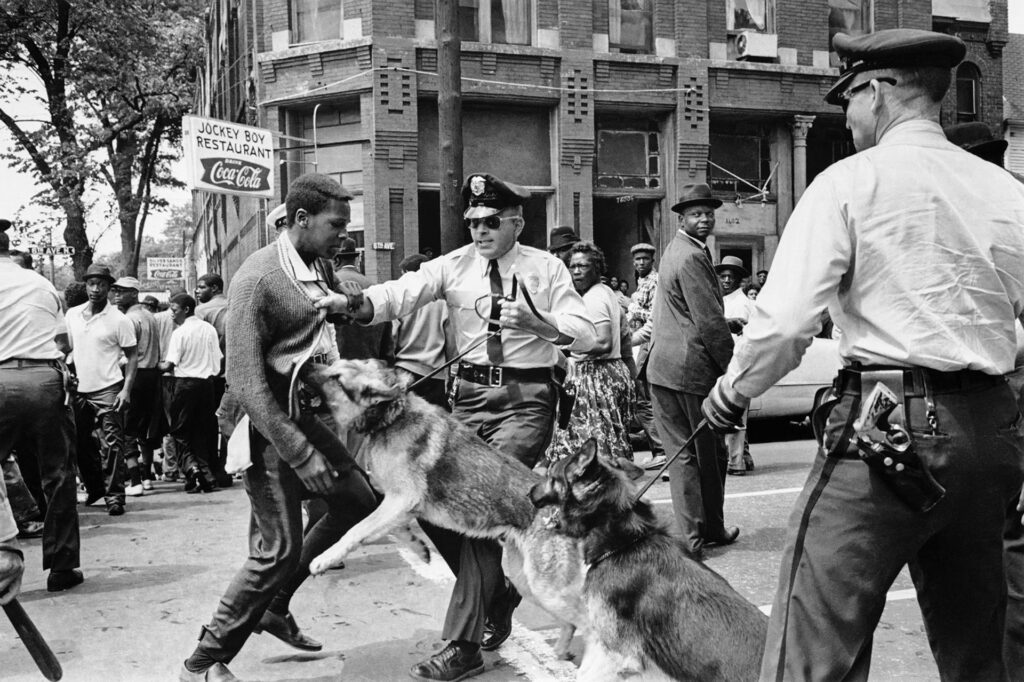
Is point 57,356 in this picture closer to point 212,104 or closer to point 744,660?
point 744,660

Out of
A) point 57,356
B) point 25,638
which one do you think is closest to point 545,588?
point 25,638

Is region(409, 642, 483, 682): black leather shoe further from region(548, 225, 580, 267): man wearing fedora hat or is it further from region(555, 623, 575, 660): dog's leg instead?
region(548, 225, 580, 267): man wearing fedora hat

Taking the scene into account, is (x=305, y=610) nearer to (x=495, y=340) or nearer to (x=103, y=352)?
(x=495, y=340)

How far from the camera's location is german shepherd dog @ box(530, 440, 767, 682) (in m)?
3.23

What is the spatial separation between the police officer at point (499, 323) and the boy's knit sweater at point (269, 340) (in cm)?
43

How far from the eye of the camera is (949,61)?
2.53 metres

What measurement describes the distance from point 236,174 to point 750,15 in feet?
39.2

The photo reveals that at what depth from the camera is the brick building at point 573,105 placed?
706 inches

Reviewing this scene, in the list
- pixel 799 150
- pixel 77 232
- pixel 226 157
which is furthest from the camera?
pixel 77 232

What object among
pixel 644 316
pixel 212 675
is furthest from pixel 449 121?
pixel 212 675

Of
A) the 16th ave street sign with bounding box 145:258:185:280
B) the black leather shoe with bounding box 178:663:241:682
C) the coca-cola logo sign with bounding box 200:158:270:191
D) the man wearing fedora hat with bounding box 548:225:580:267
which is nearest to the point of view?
the black leather shoe with bounding box 178:663:241:682

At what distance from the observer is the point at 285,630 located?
14.3 ft

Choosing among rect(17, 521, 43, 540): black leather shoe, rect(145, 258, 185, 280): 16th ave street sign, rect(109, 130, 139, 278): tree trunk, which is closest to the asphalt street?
rect(17, 521, 43, 540): black leather shoe

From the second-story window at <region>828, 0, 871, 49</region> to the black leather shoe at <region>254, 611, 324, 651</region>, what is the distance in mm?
20832
